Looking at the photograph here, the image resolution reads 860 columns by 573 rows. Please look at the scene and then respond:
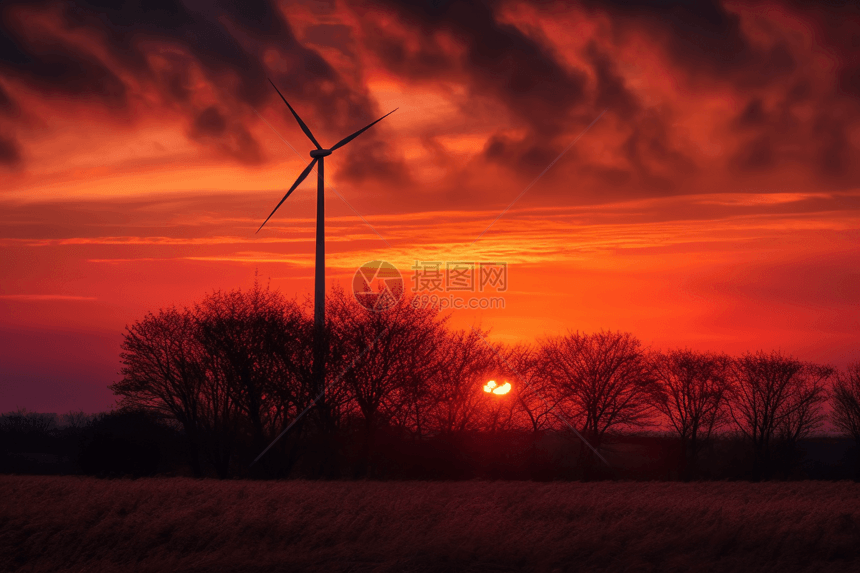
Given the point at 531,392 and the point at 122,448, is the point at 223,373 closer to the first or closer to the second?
the point at 122,448

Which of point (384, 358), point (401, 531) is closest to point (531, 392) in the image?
point (384, 358)

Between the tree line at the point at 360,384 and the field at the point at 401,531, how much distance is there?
40.9 ft

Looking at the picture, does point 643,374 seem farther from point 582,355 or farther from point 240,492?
point 240,492

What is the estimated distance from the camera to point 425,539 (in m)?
24.3

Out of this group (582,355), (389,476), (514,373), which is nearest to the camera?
(389,476)

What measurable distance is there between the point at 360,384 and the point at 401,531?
836 inches

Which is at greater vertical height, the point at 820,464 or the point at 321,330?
the point at 321,330

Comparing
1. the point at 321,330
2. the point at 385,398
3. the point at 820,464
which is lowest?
the point at 820,464

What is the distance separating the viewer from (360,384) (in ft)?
152

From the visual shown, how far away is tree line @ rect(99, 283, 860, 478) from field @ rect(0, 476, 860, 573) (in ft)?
40.9

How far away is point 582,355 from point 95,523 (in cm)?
4714

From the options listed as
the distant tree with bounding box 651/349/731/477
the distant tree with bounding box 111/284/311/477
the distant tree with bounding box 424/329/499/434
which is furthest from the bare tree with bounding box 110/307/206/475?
the distant tree with bounding box 651/349/731/477

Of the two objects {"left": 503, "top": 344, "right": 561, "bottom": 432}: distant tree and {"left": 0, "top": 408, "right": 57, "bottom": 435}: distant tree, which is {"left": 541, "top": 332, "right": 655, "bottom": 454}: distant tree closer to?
{"left": 503, "top": 344, "right": 561, "bottom": 432}: distant tree

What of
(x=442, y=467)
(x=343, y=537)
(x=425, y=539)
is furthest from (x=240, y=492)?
(x=442, y=467)
